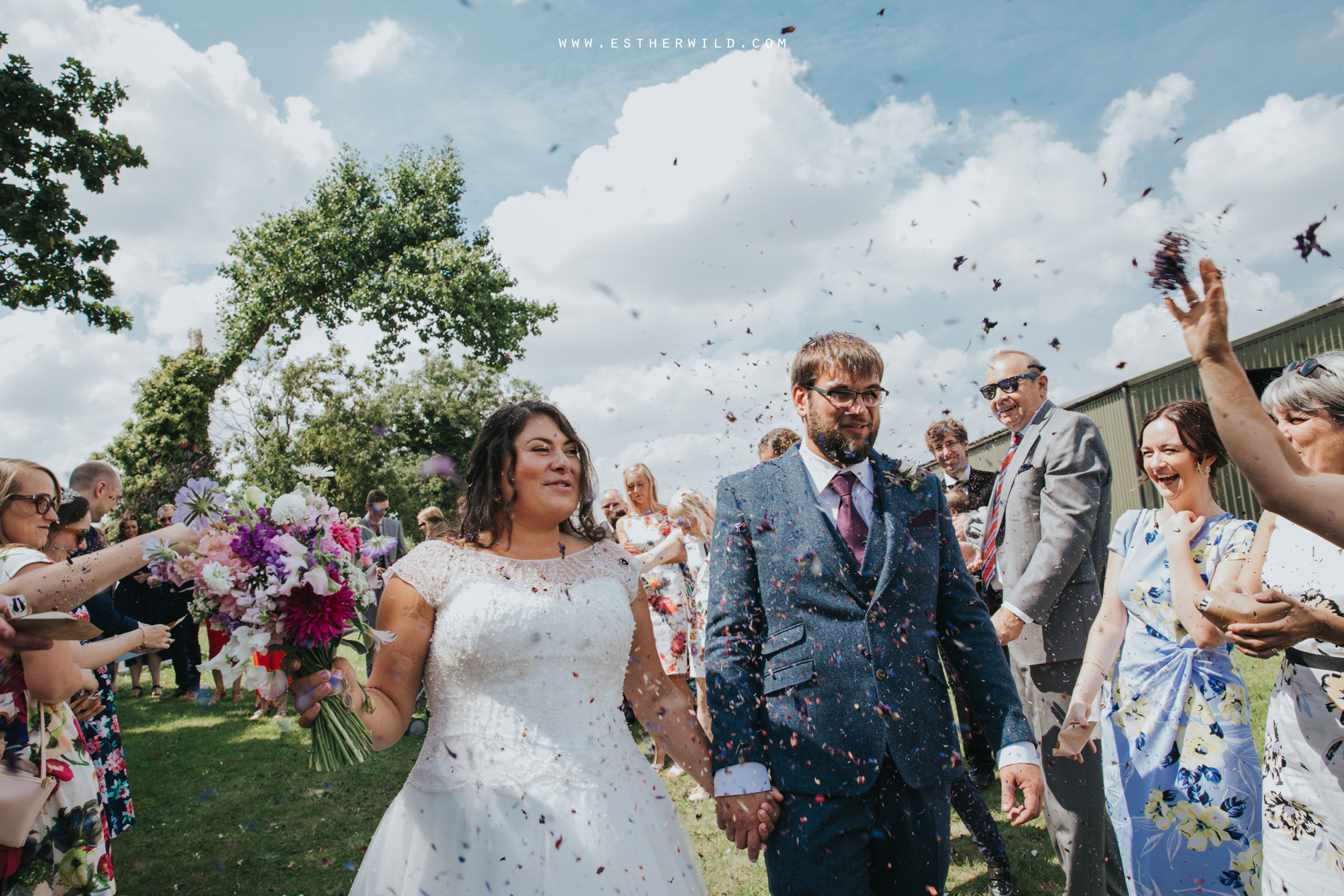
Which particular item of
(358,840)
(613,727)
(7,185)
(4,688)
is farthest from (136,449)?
(613,727)

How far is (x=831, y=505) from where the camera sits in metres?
2.58

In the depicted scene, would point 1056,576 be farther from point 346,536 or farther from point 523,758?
point 346,536

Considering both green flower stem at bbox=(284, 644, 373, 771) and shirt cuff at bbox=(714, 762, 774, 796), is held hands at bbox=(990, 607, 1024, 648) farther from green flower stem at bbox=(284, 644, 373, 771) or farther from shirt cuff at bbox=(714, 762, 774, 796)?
green flower stem at bbox=(284, 644, 373, 771)

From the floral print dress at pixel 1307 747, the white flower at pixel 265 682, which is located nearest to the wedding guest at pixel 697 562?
the floral print dress at pixel 1307 747

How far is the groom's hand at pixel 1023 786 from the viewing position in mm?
2330

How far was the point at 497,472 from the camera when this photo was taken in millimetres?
2887

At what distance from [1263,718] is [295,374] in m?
28.4

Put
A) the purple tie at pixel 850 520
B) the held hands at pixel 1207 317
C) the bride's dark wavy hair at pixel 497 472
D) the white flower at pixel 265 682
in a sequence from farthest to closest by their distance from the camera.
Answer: the bride's dark wavy hair at pixel 497 472 < the purple tie at pixel 850 520 < the white flower at pixel 265 682 < the held hands at pixel 1207 317

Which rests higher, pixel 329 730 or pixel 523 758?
pixel 329 730

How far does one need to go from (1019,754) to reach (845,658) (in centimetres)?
66

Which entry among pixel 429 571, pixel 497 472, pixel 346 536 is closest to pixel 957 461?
pixel 497 472

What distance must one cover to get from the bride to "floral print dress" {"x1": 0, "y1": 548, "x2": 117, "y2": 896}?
145cm

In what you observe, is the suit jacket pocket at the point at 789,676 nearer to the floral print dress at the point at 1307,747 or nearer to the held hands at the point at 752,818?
the held hands at the point at 752,818

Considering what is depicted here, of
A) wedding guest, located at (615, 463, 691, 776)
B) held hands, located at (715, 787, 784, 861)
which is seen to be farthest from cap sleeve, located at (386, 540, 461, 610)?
wedding guest, located at (615, 463, 691, 776)
